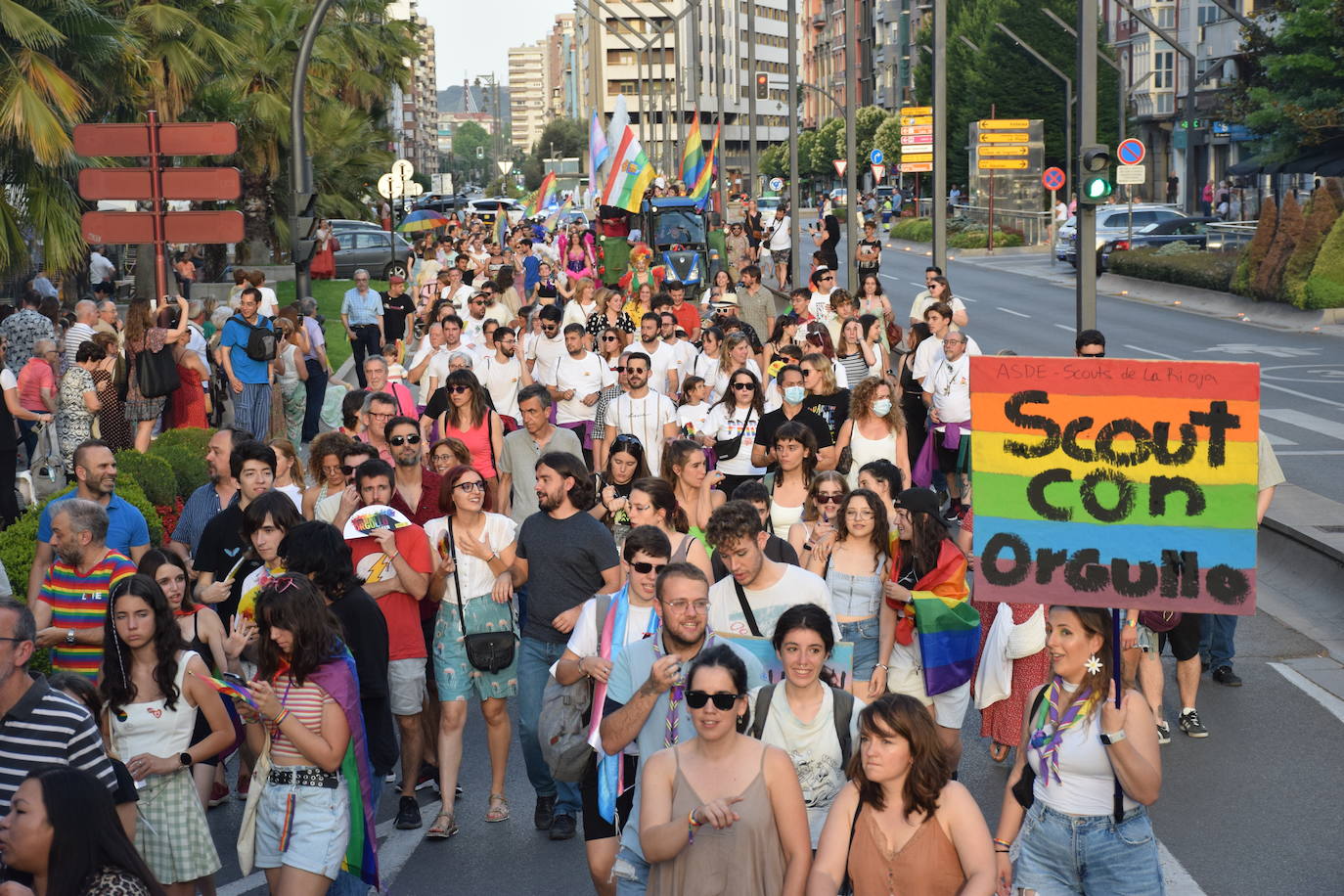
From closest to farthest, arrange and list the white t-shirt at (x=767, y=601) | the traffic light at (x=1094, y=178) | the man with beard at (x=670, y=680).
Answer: the man with beard at (x=670, y=680), the white t-shirt at (x=767, y=601), the traffic light at (x=1094, y=178)

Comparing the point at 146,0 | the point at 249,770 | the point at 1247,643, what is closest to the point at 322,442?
the point at 249,770

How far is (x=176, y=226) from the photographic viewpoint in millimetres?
12320

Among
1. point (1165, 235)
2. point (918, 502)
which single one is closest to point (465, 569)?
point (918, 502)

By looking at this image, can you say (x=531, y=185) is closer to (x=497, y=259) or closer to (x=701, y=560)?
(x=497, y=259)

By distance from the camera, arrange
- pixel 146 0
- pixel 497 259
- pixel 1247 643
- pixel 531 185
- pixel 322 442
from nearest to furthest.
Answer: pixel 322 442 → pixel 1247 643 → pixel 146 0 → pixel 497 259 → pixel 531 185

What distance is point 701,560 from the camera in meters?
7.04

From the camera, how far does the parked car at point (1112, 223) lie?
47.0m

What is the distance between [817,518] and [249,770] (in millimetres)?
2998

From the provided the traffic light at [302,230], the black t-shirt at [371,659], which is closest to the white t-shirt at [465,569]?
the black t-shirt at [371,659]

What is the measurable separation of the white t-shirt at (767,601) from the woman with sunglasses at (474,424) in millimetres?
4633

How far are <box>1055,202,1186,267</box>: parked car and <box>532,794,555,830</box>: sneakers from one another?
40.8 m

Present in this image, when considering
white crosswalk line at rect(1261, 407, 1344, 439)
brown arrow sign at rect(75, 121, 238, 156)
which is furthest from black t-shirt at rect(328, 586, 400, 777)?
white crosswalk line at rect(1261, 407, 1344, 439)

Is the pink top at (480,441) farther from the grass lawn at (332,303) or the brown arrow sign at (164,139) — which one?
the grass lawn at (332,303)

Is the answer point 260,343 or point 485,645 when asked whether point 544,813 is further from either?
point 260,343
